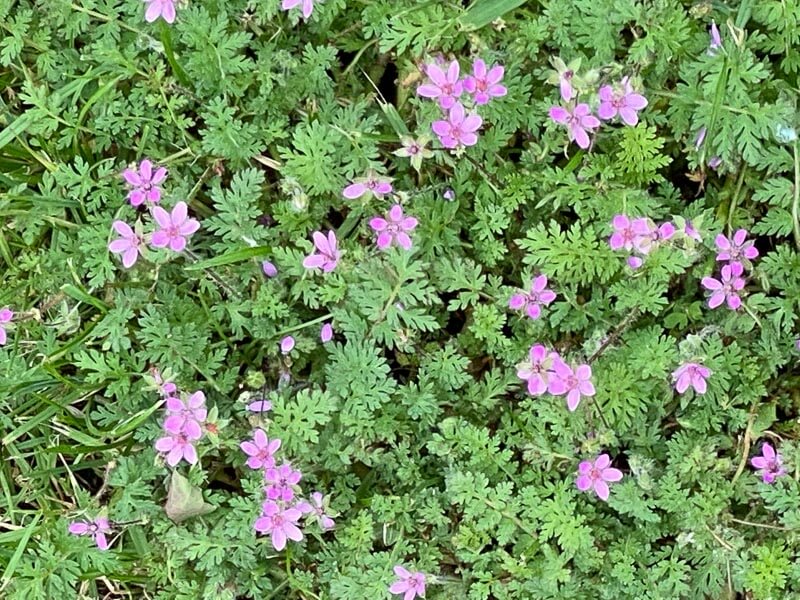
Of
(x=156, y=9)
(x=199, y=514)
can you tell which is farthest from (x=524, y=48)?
(x=199, y=514)

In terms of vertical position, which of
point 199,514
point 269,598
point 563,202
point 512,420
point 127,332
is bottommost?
point 269,598

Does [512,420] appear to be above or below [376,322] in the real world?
below

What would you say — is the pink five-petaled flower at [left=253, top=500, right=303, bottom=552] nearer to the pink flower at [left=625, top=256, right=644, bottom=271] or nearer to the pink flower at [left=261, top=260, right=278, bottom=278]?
the pink flower at [left=261, top=260, right=278, bottom=278]

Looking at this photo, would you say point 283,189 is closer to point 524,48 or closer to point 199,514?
point 524,48

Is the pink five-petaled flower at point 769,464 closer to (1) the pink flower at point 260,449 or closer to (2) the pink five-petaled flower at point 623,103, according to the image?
(2) the pink five-petaled flower at point 623,103

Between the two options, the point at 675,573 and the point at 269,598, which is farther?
the point at 269,598

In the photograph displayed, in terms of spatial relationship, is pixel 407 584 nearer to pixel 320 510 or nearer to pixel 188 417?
pixel 320 510

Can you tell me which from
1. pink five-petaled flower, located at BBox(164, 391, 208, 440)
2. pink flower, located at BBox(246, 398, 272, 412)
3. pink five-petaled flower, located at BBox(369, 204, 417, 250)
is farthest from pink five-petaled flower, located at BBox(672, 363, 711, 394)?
pink five-petaled flower, located at BBox(164, 391, 208, 440)

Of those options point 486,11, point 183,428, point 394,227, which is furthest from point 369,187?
point 183,428
